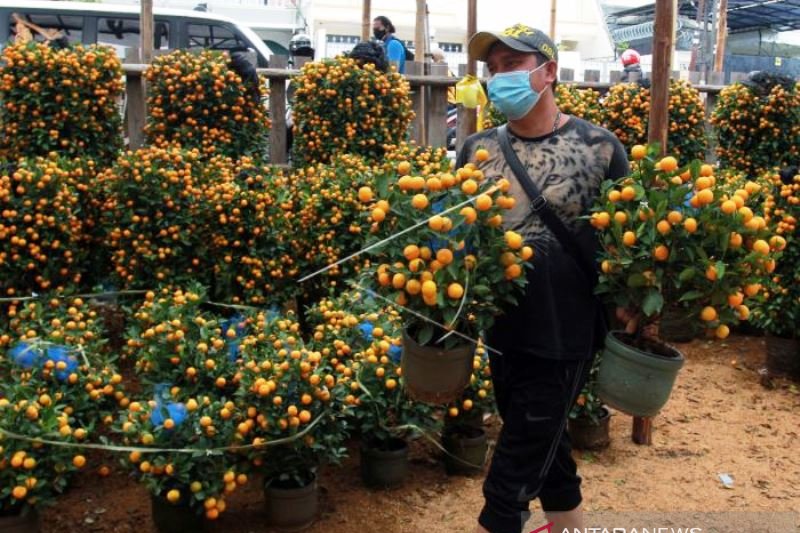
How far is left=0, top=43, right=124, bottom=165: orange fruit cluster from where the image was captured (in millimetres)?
4949

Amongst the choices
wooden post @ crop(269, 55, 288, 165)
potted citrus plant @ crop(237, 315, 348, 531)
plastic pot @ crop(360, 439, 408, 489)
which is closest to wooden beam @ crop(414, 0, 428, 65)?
wooden post @ crop(269, 55, 288, 165)

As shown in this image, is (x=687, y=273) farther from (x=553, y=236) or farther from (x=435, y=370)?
(x=435, y=370)

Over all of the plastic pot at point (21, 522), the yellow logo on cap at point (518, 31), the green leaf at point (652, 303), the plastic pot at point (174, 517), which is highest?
the yellow logo on cap at point (518, 31)

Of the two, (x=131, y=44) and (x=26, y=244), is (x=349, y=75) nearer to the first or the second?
(x=26, y=244)

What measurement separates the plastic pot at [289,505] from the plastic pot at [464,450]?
2.51 feet

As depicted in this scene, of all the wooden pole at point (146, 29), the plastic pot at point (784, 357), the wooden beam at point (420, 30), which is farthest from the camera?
the wooden beam at point (420, 30)

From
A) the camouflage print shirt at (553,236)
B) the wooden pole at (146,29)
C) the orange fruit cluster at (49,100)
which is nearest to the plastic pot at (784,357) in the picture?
the camouflage print shirt at (553,236)

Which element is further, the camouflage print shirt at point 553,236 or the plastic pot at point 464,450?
the plastic pot at point 464,450

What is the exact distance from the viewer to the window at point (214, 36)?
35.6ft

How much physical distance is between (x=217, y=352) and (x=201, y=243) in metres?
1.16

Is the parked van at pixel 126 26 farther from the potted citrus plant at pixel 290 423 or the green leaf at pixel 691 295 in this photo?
the green leaf at pixel 691 295

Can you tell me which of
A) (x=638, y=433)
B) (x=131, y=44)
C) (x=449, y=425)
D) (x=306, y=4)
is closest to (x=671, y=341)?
(x=638, y=433)

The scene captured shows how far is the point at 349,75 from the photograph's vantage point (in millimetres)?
6113

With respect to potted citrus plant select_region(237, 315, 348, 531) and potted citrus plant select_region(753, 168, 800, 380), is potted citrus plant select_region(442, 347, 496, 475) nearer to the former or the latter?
potted citrus plant select_region(237, 315, 348, 531)
